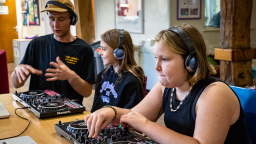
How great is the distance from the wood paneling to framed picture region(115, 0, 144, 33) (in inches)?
211

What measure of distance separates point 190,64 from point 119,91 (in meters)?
0.91

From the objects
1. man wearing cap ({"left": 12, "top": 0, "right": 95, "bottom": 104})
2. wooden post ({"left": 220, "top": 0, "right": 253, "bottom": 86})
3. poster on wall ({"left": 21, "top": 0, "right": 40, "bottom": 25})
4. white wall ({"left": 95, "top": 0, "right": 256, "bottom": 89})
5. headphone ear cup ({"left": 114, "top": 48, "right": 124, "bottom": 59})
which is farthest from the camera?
poster on wall ({"left": 21, "top": 0, "right": 40, "bottom": 25})

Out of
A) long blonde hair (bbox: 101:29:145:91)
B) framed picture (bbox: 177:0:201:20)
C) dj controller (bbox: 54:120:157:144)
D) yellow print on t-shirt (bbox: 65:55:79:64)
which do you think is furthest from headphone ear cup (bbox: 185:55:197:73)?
framed picture (bbox: 177:0:201:20)

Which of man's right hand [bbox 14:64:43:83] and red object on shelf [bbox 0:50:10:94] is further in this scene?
red object on shelf [bbox 0:50:10:94]

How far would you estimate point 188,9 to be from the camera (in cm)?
461

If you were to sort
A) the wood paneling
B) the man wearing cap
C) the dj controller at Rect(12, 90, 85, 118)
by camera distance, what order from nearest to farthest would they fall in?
the dj controller at Rect(12, 90, 85, 118) → the man wearing cap → the wood paneling

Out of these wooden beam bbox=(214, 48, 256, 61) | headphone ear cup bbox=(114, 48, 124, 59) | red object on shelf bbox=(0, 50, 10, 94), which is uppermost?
headphone ear cup bbox=(114, 48, 124, 59)

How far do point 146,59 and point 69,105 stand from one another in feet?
11.5

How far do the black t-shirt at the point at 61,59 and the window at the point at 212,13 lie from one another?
351 centimetres

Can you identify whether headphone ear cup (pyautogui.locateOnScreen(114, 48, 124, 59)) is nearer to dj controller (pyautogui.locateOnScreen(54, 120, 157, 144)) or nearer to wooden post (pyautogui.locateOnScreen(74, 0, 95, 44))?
dj controller (pyautogui.locateOnScreen(54, 120, 157, 144))

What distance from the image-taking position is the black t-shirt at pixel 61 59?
2.16 meters

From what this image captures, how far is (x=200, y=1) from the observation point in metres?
4.70

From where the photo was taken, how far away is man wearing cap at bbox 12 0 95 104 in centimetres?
→ 210

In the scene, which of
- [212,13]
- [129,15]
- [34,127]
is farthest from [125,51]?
[212,13]
